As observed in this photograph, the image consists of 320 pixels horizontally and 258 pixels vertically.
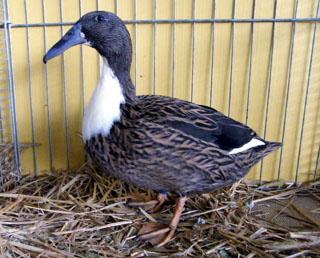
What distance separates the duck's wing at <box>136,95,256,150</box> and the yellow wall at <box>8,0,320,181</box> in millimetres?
306

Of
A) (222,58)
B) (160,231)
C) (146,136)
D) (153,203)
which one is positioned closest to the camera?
(146,136)

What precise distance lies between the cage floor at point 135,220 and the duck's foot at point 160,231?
2 cm

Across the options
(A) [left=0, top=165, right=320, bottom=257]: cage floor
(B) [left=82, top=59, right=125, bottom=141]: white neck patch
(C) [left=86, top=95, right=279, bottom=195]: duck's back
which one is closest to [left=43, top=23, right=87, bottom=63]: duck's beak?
(B) [left=82, top=59, right=125, bottom=141]: white neck patch

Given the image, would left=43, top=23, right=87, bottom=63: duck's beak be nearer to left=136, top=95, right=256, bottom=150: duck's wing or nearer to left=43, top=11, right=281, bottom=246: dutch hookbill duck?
left=43, top=11, right=281, bottom=246: dutch hookbill duck

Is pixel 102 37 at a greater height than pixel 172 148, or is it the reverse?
pixel 102 37

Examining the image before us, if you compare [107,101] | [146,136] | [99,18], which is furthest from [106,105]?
[99,18]

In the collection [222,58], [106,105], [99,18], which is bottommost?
[106,105]

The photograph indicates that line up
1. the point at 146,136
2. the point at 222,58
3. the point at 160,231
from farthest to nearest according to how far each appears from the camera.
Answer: the point at 222,58, the point at 160,231, the point at 146,136

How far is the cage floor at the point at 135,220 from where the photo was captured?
1.38 meters

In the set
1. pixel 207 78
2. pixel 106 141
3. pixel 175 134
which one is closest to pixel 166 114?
pixel 175 134

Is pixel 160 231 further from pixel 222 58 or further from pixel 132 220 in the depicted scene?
pixel 222 58

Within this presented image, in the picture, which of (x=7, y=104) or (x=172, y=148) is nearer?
(x=172, y=148)

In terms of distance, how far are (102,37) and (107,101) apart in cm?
24

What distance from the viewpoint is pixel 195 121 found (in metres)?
1.47
